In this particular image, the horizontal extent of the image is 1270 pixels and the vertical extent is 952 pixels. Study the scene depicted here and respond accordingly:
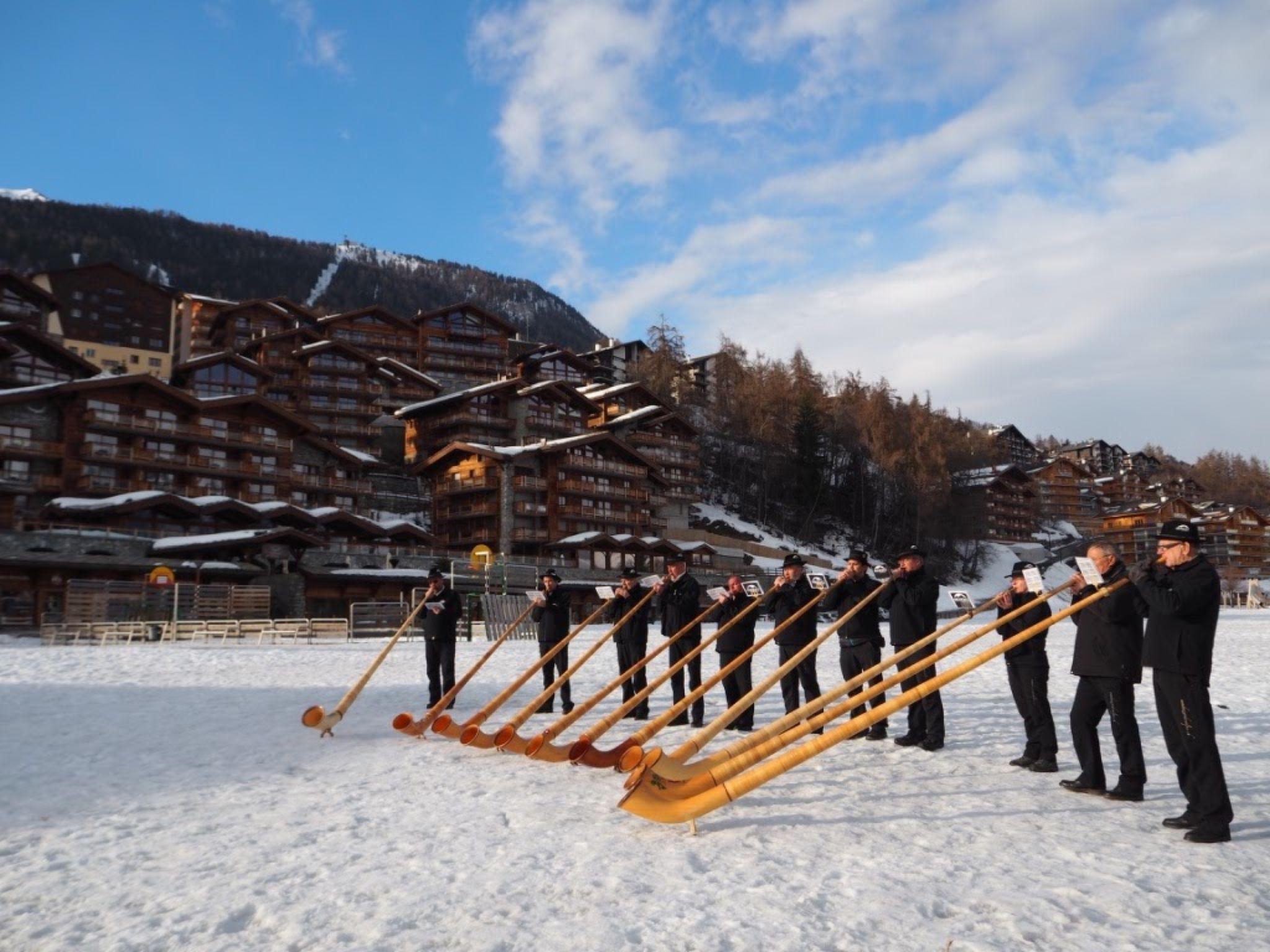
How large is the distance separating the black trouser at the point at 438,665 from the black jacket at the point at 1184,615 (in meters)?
8.20

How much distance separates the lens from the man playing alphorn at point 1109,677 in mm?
6867

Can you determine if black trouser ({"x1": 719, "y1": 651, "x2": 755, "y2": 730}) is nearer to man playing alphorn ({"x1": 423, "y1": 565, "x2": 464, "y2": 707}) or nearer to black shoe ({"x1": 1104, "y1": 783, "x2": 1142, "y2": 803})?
man playing alphorn ({"x1": 423, "y1": 565, "x2": 464, "y2": 707})

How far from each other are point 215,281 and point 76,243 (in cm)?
1792

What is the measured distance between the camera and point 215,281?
135375 millimetres

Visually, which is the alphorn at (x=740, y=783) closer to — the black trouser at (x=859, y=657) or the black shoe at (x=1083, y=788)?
the black shoe at (x=1083, y=788)

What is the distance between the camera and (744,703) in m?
7.49

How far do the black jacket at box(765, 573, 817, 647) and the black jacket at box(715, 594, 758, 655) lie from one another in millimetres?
335

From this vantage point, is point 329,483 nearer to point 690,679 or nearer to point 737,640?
point 690,679

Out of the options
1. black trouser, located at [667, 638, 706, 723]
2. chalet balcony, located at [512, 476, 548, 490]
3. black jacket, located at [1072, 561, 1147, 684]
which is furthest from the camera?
chalet balcony, located at [512, 476, 548, 490]

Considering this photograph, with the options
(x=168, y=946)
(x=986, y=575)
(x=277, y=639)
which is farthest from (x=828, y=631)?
(x=986, y=575)

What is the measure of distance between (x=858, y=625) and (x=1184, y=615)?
13.2 ft

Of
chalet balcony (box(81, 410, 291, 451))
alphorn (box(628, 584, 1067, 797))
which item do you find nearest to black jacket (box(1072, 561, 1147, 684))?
alphorn (box(628, 584, 1067, 797))

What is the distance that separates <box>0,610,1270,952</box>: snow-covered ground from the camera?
14.2 ft

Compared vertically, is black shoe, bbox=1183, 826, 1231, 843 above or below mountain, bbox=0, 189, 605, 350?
below
